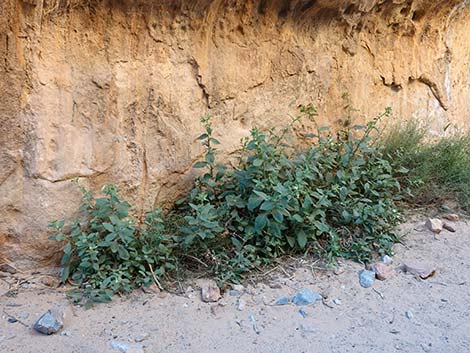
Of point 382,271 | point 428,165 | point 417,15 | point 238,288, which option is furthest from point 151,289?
point 417,15

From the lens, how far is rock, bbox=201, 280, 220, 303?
284 cm

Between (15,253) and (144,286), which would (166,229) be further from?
(15,253)

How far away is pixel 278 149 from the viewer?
12.2 ft

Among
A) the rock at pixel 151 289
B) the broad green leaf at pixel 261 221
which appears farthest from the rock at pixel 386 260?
the rock at pixel 151 289

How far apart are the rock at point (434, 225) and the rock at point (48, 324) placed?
2624 millimetres

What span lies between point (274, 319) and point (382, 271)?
0.85m

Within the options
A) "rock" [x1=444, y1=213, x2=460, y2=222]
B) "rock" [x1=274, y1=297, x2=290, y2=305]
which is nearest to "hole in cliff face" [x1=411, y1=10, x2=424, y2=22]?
"rock" [x1=444, y1=213, x2=460, y2=222]

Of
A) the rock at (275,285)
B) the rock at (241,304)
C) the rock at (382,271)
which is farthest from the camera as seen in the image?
the rock at (382,271)

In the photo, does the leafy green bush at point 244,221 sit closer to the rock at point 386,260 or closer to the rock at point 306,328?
the rock at point 386,260

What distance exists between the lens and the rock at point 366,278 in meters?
3.02

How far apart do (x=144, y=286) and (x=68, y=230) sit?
0.61 meters

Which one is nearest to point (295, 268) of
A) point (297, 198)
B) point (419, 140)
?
point (297, 198)

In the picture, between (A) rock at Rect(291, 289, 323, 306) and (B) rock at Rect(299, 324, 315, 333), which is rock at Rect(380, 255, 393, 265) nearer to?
(A) rock at Rect(291, 289, 323, 306)

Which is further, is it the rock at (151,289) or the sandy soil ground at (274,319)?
the rock at (151,289)
